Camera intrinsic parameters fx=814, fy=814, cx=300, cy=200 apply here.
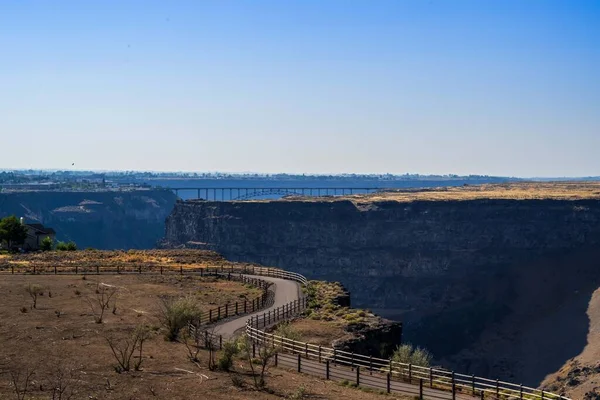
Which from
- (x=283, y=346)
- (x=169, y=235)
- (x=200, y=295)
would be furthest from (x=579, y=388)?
(x=169, y=235)

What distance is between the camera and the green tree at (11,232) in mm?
92750

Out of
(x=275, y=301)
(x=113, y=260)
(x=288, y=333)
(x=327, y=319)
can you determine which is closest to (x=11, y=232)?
(x=113, y=260)

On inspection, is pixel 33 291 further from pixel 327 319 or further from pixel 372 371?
pixel 372 371

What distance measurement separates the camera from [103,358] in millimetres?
35562

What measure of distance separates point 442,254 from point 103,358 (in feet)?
371

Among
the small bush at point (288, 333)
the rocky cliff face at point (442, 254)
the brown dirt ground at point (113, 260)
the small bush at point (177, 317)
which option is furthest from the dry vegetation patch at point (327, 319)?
the rocky cliff face at point (442, 254)

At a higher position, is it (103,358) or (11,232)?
(11,232)

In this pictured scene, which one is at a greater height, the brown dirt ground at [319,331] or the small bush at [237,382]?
the small bush at [237,382]

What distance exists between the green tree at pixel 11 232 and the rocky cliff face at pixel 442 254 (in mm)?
54152

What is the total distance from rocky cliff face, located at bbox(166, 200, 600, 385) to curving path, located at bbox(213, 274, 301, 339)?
43.6m

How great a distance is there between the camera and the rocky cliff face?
116125 mm

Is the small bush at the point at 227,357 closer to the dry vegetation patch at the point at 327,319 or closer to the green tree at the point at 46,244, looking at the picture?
the dry vegetation patch at the point at 327,319

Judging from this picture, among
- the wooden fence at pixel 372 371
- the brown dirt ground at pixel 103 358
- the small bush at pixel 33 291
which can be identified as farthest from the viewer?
the small bush at pixel 33 291

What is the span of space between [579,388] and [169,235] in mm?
113111
